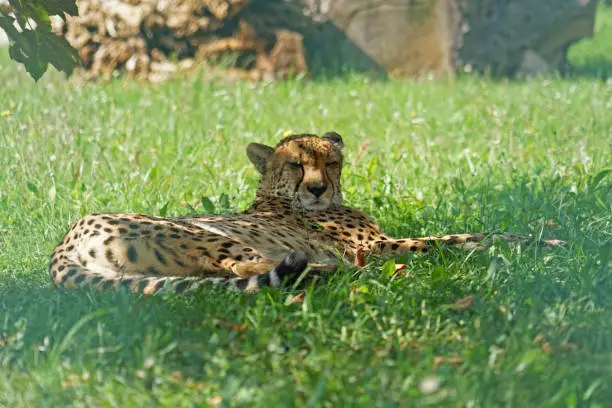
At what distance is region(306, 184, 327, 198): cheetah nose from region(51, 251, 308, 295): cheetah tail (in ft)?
4.16

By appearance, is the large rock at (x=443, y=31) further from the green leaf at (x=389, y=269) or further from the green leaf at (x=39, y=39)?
the green leaf at (x=389, y=269)

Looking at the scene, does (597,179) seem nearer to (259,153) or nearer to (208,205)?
(259,153)

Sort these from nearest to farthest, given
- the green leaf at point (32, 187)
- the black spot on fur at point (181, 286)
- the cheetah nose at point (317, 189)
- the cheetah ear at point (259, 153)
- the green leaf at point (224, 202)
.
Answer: the black spot on fur at point (181, 286)
the cheetah nose at point (317, 189)
the cheetah ear at point (259, 153)
the green leaf at point (224, 202)
the green leaf at point (32, 187)

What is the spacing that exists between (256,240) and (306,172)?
80 centimetres

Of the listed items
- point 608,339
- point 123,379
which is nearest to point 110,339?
point 123,379

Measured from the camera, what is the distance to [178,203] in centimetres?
664

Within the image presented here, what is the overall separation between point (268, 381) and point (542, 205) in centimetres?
319

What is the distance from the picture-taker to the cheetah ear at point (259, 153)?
591 centimetres

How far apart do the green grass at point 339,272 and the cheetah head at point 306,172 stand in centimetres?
58

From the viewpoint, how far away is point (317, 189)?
564cm

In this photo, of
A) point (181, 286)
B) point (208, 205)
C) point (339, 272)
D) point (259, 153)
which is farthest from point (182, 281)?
point (208, 205)

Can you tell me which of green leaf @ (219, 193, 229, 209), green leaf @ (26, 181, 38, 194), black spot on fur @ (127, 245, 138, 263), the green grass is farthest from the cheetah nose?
green leaf @ (26, 181, 38, 194)

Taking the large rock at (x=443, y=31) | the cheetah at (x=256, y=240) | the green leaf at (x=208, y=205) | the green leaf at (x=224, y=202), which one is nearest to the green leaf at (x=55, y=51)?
the cheetah at (x=256, y=240)

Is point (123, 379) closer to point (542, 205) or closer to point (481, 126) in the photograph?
point (542, 205)
